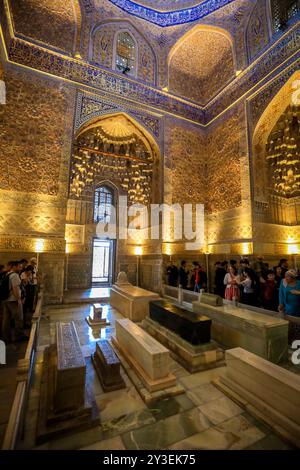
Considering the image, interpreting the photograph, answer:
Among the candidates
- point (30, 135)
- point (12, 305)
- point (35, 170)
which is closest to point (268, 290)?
point (12, 305)

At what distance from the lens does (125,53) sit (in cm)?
933

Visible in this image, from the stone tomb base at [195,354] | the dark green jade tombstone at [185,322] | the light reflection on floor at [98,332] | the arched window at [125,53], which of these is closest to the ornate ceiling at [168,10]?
the arched window at [125,53]

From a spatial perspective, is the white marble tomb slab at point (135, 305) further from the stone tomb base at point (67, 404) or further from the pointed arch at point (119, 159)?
the pointed arch at point (119, 159)

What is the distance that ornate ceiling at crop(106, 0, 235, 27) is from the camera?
30.1 feet

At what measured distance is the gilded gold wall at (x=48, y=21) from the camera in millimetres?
7493

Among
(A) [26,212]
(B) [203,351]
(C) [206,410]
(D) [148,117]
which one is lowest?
(C) [206,410]

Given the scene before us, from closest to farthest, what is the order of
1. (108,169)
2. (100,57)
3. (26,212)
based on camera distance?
1. (26,212)
2. (100,57)
3. (108,169)

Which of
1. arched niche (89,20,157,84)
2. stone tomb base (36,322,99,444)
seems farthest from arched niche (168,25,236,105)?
stone tomb base (36,322,99,444)

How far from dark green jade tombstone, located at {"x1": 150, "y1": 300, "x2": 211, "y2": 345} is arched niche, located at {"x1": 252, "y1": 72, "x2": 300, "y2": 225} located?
5.59 meters

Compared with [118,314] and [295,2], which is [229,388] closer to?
[118,314]

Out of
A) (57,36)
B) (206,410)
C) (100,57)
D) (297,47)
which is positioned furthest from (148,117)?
(206,410)

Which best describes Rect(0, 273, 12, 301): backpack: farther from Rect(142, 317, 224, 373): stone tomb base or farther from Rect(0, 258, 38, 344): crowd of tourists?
Rect(142, 317, 224, 373): stone tomb base

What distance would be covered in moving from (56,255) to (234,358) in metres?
5.88

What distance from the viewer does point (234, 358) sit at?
2521 millimetres
